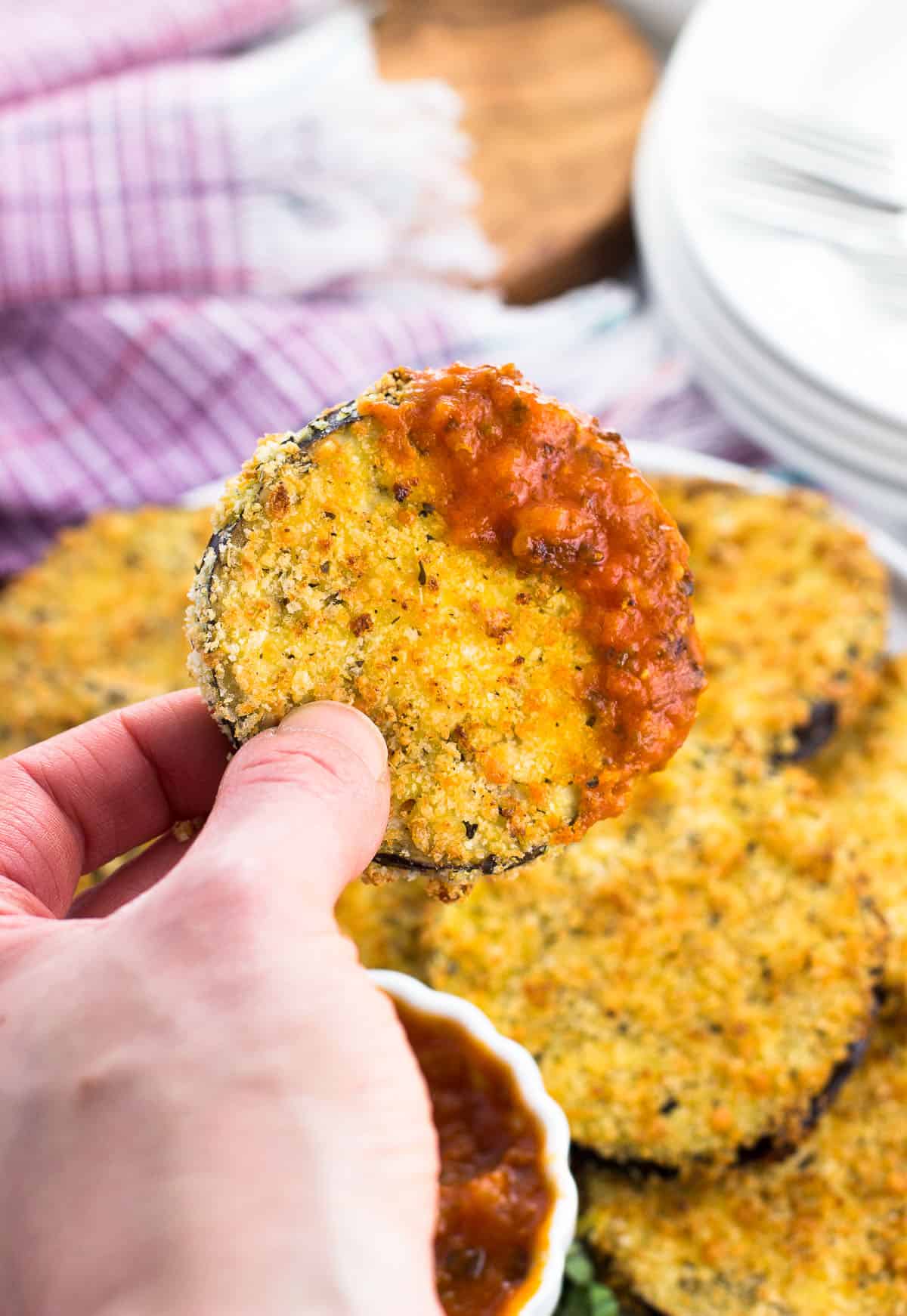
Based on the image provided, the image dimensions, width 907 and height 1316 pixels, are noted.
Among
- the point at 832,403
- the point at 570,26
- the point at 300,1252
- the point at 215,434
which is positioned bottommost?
the point at 215,434

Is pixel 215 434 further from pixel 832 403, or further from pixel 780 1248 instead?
pixel 780 1248

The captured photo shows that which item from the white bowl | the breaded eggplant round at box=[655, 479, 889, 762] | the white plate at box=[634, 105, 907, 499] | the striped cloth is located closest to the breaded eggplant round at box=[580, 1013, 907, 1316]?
the white bowl

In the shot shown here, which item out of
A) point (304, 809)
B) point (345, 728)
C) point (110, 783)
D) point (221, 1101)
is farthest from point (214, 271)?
point (221, 1101)

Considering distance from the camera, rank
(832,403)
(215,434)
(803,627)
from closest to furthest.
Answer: (803,627) → (832,403) → (215,434)

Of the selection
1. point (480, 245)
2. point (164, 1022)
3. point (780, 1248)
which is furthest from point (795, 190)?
point (164, 1022)

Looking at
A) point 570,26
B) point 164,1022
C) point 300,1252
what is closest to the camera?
point 300,1252

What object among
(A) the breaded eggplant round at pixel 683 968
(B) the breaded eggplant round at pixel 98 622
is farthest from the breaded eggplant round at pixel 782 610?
(B) the breaded eggplant round at pixel 98 622

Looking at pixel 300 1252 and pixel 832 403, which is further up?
pixel 300 1252

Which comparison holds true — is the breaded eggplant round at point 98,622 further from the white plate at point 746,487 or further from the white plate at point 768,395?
the white plate at point 768,395

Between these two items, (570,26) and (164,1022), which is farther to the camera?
(570,26)
